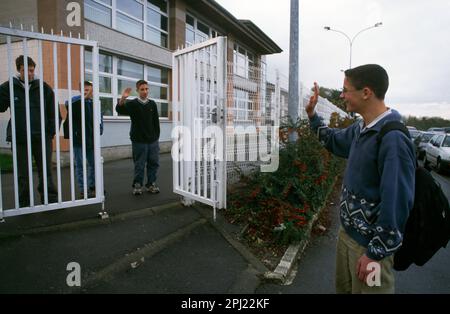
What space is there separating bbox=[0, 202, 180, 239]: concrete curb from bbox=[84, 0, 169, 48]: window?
24.8 ft

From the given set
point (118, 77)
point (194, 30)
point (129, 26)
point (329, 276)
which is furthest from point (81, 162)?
point (194, 30)

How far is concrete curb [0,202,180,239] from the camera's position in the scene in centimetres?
357

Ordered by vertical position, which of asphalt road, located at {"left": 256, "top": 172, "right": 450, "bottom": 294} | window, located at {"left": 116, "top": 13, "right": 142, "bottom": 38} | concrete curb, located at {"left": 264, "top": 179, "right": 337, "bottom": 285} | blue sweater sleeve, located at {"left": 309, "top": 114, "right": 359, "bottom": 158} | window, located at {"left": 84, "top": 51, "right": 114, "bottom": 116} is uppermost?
window, located at {"left": 116, "top": 13, "right": 142, "bottom": 38}

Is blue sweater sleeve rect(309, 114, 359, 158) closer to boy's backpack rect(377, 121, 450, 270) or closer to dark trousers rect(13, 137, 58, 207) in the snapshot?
boy's backpack rect(377, 121, 450, 270)

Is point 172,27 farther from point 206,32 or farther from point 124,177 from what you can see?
point 124,177

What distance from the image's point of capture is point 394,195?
1.79m

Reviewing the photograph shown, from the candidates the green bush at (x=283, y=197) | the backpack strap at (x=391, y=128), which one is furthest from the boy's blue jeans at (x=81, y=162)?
the backpack strap at (x=391, y=128)

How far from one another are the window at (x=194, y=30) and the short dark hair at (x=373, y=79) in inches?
519

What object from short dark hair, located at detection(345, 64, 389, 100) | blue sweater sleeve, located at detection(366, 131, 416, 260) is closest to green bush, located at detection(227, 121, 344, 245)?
blue sweater sleeve, located at detection(366, 131, 416, 260)

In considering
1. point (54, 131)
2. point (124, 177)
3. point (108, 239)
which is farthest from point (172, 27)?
point (108, 239)
